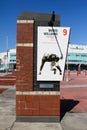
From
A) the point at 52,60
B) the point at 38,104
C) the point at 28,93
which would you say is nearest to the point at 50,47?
the point at 52,60

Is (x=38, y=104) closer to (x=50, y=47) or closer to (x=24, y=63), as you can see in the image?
(x=24, y=63)

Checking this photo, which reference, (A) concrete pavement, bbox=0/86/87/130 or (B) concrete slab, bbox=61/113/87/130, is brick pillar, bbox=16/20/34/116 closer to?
(A) concrete pavement, bbox=0/86/87/130

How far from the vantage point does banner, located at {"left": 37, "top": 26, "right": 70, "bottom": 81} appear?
31.6 feet

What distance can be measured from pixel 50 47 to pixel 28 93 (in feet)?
5.54

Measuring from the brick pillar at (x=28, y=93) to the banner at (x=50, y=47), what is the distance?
265mm

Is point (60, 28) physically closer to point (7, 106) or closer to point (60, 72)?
point (60, 72)

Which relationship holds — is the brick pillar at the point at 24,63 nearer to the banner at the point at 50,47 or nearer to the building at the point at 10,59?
the banner at the point at 50,47

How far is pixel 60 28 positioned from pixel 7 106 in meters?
4.82

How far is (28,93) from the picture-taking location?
31.5 feet

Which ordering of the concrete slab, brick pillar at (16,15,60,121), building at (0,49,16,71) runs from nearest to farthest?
the concrete slab → brick pillar at (16,15,60,121) → building at (0,49,16,71)

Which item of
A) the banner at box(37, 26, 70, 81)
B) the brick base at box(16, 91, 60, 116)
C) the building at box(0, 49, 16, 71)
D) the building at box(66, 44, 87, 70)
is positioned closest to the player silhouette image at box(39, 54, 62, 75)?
the banner at box(37, 26, 70, 81)

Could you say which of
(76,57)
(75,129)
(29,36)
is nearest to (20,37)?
(29,36)

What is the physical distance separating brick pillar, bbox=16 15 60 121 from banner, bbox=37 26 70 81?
265mm

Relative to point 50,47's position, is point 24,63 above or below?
below
